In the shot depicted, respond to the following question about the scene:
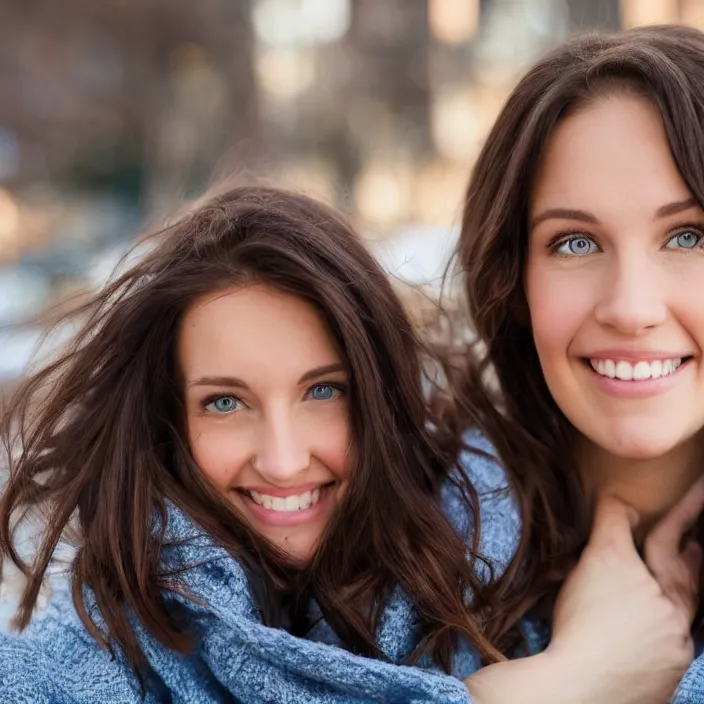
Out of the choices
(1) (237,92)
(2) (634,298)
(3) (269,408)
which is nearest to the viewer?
(2) (634,298)

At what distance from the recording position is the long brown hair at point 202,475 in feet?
6.03

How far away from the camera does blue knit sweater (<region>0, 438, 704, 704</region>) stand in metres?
1.66

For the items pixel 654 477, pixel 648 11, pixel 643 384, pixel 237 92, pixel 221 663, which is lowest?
pixel 221 663

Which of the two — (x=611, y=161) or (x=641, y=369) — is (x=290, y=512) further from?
(x=611, y=161)

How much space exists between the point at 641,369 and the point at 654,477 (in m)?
0.35

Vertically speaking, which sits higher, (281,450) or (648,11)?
(648,11)

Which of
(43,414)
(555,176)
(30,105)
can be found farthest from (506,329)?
(30,105)

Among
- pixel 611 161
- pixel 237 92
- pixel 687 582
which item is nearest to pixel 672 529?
pixel 687 582

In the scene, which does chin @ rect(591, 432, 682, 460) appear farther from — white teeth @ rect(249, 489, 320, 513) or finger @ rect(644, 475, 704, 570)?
white teeth @ rect(249, 489, 320, 513)

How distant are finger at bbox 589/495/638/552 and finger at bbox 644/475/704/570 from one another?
0.04 meters

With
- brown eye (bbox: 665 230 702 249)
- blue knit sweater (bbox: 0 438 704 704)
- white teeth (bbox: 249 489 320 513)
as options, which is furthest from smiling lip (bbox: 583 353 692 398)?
white teeth (bbox: 249 489 320 513)

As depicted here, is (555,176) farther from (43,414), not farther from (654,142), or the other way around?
(43,414)

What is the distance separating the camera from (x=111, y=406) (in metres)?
1.94

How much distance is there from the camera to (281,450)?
179 cm
